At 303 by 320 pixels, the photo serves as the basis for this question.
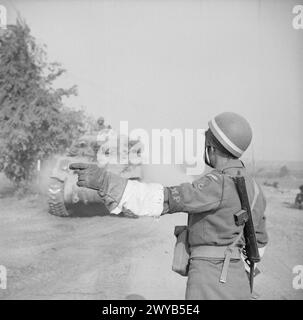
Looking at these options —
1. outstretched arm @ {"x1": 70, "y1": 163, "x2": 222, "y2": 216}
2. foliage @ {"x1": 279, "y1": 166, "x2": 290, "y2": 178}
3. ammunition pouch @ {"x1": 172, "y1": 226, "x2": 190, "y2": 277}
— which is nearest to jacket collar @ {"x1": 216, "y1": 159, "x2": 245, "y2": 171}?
outstretched arm @ {"x1": 70, "y1": 163, "x2": 222, "y2": 216}

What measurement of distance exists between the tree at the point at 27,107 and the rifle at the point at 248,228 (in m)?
8.75

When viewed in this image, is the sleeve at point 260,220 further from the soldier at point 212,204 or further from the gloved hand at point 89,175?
the gloved hand at point 89,175

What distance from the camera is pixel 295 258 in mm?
5488

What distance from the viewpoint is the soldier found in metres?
1.87

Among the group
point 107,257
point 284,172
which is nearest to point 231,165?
point 107,257

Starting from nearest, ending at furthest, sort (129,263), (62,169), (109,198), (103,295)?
(109,198), (103,295), (129,263), (62,169)

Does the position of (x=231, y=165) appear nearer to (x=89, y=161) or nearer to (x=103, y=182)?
(x=103, y=182)

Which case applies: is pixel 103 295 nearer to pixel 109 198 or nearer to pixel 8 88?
pixel 109 198

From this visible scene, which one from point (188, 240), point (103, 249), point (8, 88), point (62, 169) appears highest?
point (8, 88)

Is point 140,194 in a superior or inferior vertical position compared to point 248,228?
superior

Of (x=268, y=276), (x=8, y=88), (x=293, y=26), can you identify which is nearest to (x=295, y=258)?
(x=268, y=276)

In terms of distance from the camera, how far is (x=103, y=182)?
1.84 metres

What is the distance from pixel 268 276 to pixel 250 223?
2886 mm

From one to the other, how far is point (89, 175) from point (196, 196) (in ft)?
1.58
